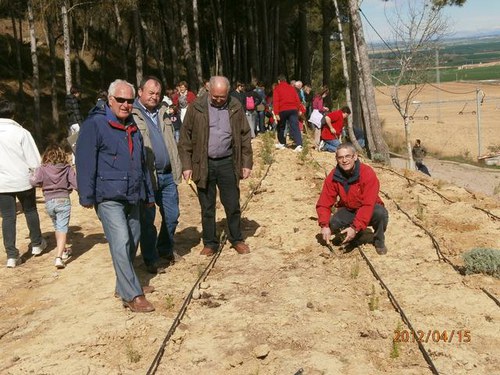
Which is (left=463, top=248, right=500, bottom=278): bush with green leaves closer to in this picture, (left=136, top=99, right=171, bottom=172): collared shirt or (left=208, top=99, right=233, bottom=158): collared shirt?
(left=208, top=99, right=233, bottom=158): collared shirt

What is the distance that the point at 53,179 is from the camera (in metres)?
6.41

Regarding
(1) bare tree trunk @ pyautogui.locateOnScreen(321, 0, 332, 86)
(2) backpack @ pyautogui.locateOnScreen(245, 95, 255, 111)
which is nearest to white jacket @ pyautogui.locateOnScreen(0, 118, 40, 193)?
(2) backpack @ pyautogui.locateOnScreen(245, 95, 255, 111)

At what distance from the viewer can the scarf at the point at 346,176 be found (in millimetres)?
6250

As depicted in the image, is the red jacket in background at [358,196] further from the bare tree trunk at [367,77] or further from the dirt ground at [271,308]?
the bare tree trunk at [367,77]

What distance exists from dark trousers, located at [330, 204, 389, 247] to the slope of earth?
0.24 m

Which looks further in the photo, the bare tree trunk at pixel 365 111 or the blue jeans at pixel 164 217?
the bare tree trunk at pixel 365 111

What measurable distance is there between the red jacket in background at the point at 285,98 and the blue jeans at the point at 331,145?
1.21 meters

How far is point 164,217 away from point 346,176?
1966mm

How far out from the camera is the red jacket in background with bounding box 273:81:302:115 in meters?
12.6

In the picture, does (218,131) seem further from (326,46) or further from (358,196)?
(326,46)

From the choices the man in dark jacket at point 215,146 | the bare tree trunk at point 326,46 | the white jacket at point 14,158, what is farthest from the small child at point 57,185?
the bare tree trunk at point 326,46

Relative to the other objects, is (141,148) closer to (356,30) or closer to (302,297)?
(302,297)

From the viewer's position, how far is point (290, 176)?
434 inches
